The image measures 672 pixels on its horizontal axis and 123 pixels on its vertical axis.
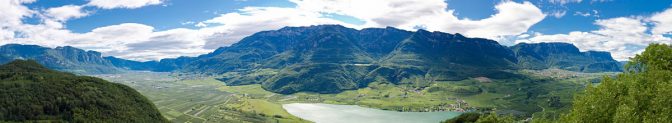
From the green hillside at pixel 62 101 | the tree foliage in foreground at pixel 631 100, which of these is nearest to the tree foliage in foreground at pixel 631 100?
the tree foliage in foreground at pixel 631 100

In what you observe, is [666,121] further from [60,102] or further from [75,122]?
[60,102]

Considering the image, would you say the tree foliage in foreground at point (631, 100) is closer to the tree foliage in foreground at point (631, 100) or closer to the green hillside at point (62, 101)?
the tree foliage in foreground at point (631, 100)

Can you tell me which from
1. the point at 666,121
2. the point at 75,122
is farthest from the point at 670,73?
the point at 75,122

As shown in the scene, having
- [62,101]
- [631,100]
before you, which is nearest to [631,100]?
[631,100]

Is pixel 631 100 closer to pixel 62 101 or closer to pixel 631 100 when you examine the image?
pixel 631 100

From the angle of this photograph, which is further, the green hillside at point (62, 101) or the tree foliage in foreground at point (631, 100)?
the green hillside at point (62, 101)
